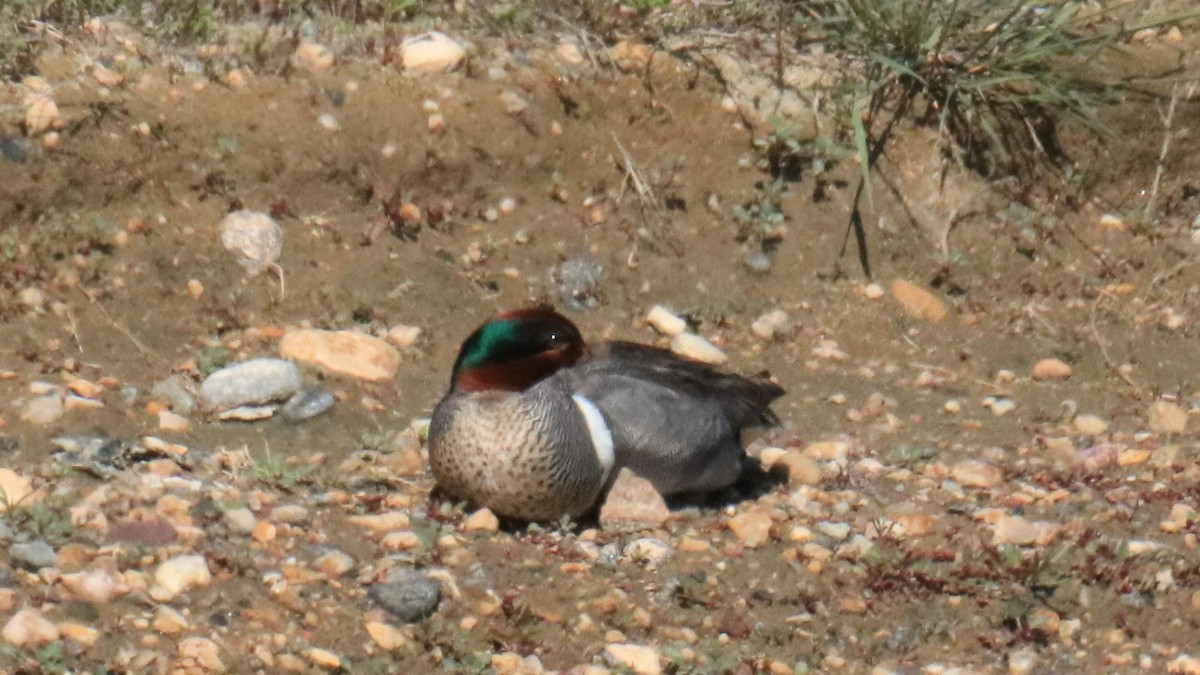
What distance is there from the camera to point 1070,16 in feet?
25.8

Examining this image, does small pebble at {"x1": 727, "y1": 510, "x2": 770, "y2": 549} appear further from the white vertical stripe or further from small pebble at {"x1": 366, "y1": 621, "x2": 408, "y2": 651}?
small pebble at {"x1": 366, "y1": 621, "x2": 408, "y2": 651}

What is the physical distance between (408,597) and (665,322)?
2.43 metres

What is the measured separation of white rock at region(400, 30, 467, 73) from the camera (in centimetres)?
718

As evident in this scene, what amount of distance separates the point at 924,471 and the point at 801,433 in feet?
1.65

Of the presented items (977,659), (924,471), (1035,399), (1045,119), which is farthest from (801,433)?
(1045,119)

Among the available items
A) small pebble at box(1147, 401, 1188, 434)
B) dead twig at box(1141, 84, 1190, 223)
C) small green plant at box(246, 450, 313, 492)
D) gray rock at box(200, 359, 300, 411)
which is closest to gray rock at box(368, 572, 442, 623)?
small green plant at box(246, 450, 313, 492)

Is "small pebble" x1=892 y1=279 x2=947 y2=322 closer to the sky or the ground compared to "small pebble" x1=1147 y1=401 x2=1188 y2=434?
closer to the ground

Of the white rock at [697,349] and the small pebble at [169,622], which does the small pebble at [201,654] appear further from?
the white rock at [697,349]

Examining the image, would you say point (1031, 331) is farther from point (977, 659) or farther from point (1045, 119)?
point (977, 659)

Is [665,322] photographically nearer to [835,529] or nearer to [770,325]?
[770,325]

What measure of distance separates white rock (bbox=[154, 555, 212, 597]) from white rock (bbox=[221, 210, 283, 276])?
6.91 feet

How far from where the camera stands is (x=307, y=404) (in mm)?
6160

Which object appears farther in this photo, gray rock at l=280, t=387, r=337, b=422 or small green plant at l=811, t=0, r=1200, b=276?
small green plant at l=811, t=0, r=1200, b=276

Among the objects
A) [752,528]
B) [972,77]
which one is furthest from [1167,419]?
[752,528]
